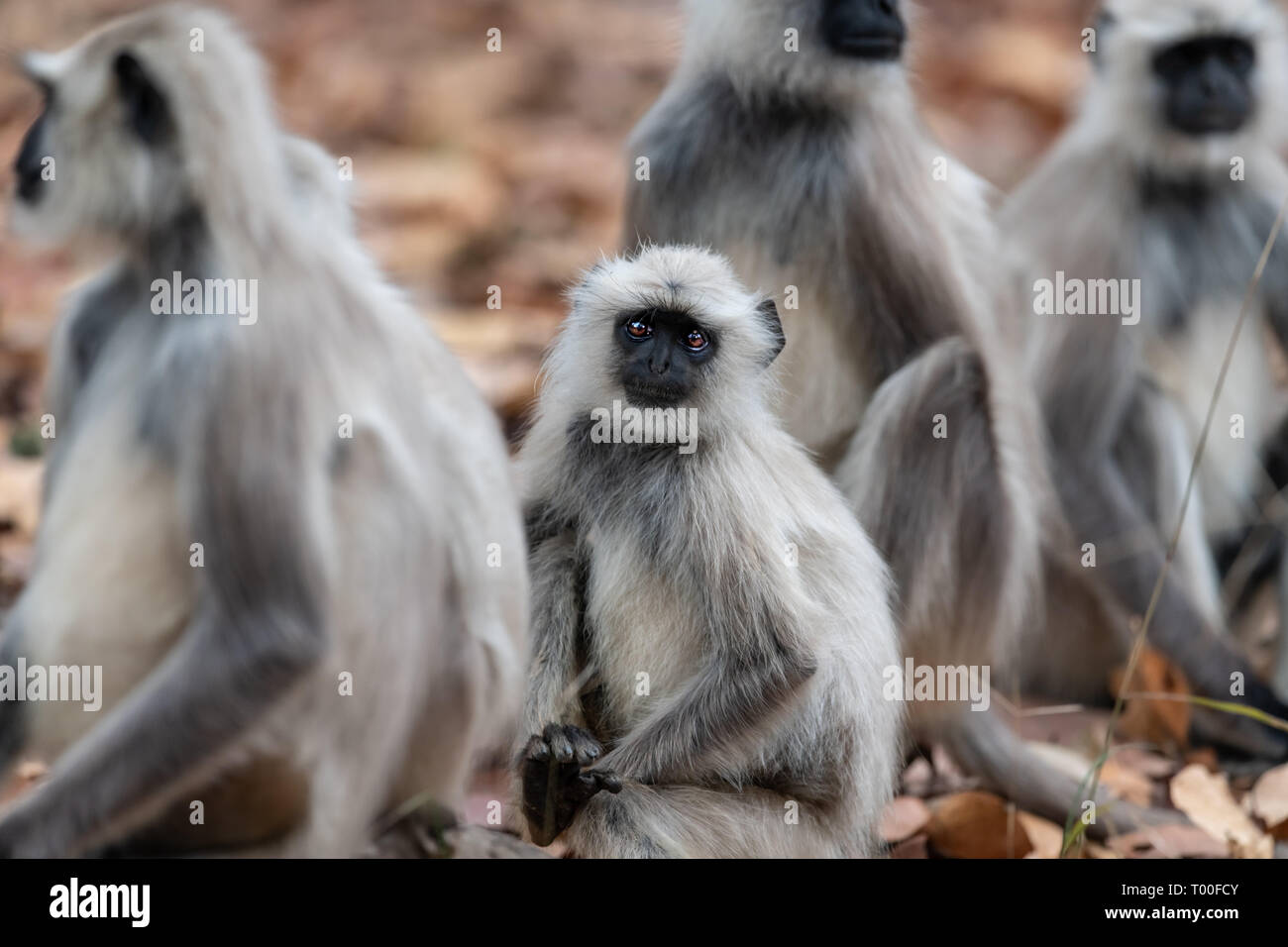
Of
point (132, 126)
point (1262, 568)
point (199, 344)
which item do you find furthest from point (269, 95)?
point (1262, 568)

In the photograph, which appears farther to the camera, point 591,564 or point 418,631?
point 591,564

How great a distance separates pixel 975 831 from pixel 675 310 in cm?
157

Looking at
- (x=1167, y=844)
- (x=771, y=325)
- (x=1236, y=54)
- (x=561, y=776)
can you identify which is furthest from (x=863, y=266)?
(x=1236, y=54)

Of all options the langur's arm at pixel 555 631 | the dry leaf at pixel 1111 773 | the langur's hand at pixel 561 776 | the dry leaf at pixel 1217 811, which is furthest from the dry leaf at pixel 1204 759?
the langur's hand at pixel 561 776

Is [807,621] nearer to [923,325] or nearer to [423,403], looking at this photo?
[423,403]

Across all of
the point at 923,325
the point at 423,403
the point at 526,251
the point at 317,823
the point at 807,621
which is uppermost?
the point at 526,251

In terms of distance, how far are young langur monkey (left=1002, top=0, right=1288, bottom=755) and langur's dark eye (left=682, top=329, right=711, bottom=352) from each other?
286 cm

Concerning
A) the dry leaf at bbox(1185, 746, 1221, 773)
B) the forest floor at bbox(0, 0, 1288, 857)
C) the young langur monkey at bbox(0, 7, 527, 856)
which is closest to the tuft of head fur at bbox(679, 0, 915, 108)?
the forest floor at bbox(0, 0, 1288, 857)

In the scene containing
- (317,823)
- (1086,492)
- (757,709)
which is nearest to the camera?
(317,823)

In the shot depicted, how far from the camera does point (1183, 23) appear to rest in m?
5.62

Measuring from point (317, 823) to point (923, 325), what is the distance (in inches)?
85.8

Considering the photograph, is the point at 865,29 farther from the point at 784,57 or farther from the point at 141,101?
the point at 141,101

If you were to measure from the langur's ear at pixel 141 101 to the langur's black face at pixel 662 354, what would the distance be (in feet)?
3.13

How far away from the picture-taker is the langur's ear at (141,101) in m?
2.51
